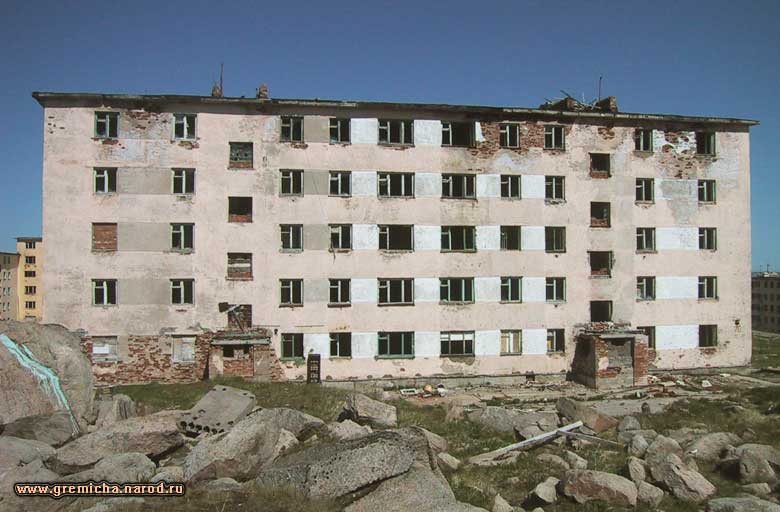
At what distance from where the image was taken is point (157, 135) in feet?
88.8

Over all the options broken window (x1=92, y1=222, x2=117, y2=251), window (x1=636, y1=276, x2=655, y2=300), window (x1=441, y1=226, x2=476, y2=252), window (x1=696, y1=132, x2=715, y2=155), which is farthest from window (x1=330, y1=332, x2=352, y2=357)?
window (x1=696, y1=132, x2=715, y2=155)

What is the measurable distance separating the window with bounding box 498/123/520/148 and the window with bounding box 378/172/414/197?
5514 millimetres

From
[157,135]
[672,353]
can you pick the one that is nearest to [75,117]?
[157,135]

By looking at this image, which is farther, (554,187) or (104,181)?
(554,187)

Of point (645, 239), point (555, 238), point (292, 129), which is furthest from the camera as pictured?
point (645, 239)

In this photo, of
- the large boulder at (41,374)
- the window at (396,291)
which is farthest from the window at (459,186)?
the large boulder at (41,374)

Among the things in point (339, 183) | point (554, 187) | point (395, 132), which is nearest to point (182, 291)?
point (339, 183)

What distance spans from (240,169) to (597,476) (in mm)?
22128

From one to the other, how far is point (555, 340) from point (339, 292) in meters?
12.2

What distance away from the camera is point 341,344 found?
2798 cm

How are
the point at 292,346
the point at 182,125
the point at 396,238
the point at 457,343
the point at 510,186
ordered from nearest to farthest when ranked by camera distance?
the point at 182,125, the point at 292,346, the point at 396,238, the point at 457,343, the point at 510,186

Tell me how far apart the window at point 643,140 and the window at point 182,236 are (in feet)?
81.5

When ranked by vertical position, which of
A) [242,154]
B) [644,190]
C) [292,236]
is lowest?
[292,236]

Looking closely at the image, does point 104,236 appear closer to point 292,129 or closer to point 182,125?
point 182,125
